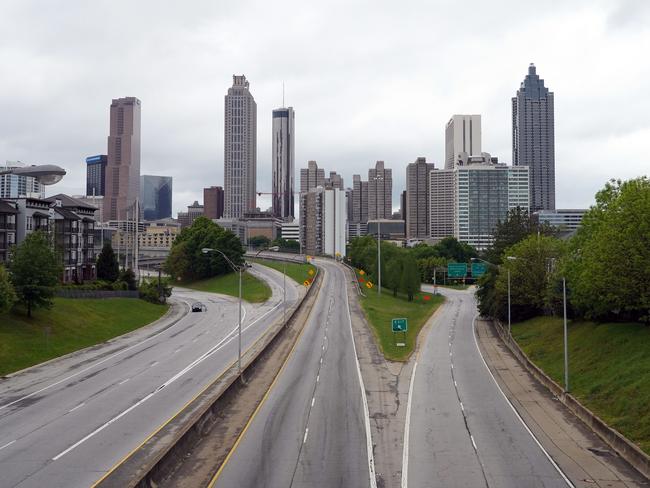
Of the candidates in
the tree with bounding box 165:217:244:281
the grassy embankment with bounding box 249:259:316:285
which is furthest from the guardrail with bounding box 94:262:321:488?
the tree with bounding box 165:217:244:281

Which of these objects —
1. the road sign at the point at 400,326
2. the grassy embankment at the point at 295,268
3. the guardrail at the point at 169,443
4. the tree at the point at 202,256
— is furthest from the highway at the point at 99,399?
the grassy embankment at the point at 295,268

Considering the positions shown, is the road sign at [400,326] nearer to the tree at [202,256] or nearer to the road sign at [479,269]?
the road sign at [479,269]

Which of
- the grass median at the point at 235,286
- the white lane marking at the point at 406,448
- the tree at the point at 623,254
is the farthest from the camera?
the grass median at the point at 235,286

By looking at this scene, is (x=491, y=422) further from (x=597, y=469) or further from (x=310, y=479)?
(x=310, y=479)

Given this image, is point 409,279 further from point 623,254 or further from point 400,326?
point 623,254

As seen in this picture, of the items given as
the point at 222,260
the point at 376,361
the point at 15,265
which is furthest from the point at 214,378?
the point at 222,260

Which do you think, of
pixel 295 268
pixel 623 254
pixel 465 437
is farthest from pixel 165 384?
pixel 295 268

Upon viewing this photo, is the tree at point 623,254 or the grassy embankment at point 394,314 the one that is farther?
the grassy embankment at point 394,314
